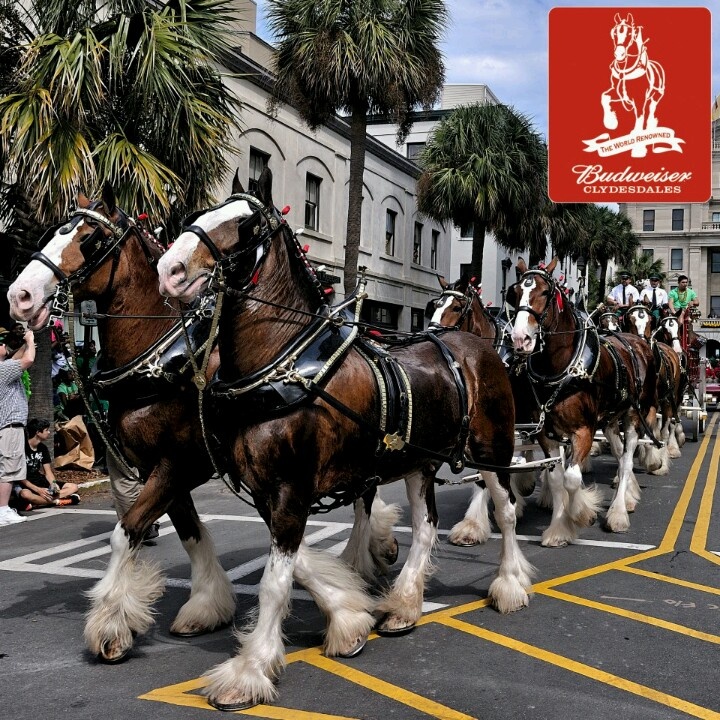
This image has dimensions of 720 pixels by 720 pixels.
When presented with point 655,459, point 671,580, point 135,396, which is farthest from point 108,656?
point 655,459

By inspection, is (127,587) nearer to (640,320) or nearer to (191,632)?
(191,632)

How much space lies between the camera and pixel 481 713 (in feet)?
12.3

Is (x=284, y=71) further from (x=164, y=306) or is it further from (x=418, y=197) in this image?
(x=164, y=306)

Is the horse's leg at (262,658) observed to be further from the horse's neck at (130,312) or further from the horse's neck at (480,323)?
the horse's neck at (480,323)

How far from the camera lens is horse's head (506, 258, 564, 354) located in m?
6.93

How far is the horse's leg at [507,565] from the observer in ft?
17.4

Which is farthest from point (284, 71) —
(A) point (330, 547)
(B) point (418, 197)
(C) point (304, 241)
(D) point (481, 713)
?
(D) point (481, 713)

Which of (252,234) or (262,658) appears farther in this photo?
(252,234)

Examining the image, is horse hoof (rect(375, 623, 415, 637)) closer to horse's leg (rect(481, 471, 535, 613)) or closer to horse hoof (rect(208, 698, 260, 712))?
horse's leg (rect(481, 471, 535, 613))

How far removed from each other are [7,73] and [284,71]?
871 centimetres

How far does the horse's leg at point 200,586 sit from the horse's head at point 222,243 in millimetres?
1713

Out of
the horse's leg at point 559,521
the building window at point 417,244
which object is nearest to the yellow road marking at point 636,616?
the horse's leg at point 559,521

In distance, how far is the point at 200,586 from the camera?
→ 4.95m

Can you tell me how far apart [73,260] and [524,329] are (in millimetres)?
3914
